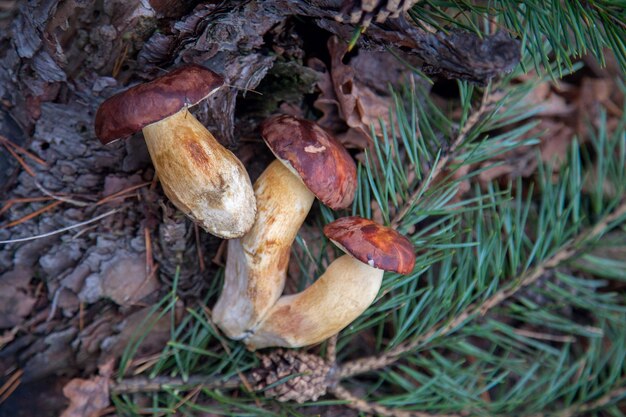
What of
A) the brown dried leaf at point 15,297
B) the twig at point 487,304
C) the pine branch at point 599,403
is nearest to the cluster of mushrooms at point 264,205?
the twig at point 487,304

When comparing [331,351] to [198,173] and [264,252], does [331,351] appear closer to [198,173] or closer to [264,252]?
[264,252]

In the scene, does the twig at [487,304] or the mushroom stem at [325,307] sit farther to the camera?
the twig at [487,304]

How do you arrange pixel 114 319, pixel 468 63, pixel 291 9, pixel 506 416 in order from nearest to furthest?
pixel 468 63 < pixel 291 9 < pixel 114 319 < pixel 506 416

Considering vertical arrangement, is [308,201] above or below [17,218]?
above

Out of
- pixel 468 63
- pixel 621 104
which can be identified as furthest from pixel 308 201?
pixel 621 104

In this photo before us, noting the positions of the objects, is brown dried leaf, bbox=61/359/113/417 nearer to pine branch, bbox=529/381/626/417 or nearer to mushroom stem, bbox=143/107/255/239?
mushroom stem, bbox=143/107/255/239

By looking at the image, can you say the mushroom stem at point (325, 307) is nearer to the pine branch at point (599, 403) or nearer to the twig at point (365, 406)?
the twig at point (365, 406)

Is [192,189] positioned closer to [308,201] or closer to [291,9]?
[308,201]

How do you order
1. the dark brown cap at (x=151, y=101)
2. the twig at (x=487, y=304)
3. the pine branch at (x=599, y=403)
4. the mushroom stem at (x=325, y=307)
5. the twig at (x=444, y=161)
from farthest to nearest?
the pine branch at (x=599, y=403) < the twig at (x=487, y=304) < the twig at (x=444, y=161) < the mushroom stem at (x=325, y=307) < the dark brown cap at (x=151, y=101)
